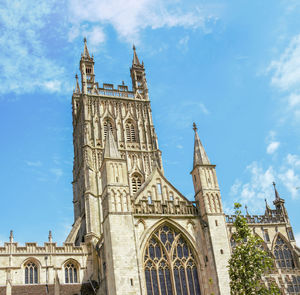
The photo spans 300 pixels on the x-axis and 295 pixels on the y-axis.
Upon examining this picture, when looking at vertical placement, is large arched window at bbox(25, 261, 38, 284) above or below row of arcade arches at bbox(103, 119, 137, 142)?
below

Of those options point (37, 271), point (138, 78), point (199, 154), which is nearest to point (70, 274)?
point (37, 271)

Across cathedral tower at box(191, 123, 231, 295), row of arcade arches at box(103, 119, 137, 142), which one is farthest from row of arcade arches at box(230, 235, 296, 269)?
row of arcade arches at box(103, 119, 137, 142)

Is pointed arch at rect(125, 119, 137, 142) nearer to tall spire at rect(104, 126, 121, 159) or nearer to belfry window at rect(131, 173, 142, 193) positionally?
belfry window at rect(131, 173, 142, 193)

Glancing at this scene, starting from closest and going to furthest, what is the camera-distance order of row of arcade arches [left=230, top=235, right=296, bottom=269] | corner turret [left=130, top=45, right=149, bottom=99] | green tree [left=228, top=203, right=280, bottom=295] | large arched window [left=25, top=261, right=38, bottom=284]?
green tree [left=228, top=203, right=280, bottom=295], large arched window [left=25, top=261, right=38, bottom=284], row of arcade arches [left=230, top=235, right=296, bottom=269], corner turret [left=130, top=45, right=149, bottom=99]

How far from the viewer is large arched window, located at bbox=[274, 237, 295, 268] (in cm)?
4044

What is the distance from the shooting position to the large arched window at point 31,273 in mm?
35312

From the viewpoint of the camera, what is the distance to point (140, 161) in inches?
1937

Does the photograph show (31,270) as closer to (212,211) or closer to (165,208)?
(165,208)

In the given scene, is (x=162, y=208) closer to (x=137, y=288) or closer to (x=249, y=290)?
(x=137, y=288)

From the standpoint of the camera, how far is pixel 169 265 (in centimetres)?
3133

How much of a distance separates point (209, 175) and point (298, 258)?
12.7 metres

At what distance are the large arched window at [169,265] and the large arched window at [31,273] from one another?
1047 centimetres

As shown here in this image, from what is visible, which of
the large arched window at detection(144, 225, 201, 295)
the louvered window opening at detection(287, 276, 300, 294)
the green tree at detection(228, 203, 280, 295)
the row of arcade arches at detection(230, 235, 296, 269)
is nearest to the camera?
the green tree at detection(228, 203, 280, 295)

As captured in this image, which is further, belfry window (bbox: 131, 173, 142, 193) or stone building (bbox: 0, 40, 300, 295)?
belfry window (bbox: 131, 173, 142, 193)
